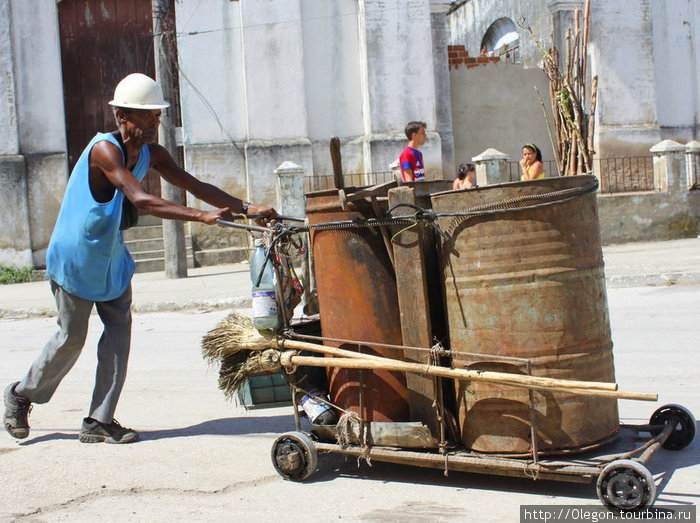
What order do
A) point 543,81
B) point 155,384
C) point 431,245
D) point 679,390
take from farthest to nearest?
point 543,81
point 155,384
point 679,390
point 431,245

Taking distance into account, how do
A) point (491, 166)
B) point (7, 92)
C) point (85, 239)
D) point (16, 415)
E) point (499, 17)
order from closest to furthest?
point (85, 239), point (16, 415), point (491, 166), point (7, 92), point (499, 17)

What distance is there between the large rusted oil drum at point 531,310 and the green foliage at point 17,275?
13.8m

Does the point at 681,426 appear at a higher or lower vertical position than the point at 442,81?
lower

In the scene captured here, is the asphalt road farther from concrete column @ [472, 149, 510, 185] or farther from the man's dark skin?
concrete column @ [472, 149, 510, 185]

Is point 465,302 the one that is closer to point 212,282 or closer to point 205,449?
A: point 205,449

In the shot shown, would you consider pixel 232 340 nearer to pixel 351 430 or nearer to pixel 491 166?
pixel 351 430

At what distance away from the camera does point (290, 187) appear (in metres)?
14.9

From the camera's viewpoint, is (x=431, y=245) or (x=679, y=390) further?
(x=679, y=390)

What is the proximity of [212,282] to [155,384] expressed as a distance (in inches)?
254

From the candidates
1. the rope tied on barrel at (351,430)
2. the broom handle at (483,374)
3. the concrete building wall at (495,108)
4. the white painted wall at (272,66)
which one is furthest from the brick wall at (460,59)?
the rope tied on barrel at (351,430)

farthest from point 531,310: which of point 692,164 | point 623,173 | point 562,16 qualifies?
point 562,16

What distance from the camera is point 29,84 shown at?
52.6 feet

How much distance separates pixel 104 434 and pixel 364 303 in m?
1.77

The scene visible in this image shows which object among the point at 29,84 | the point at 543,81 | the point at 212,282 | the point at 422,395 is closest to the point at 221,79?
the point at 29,84
